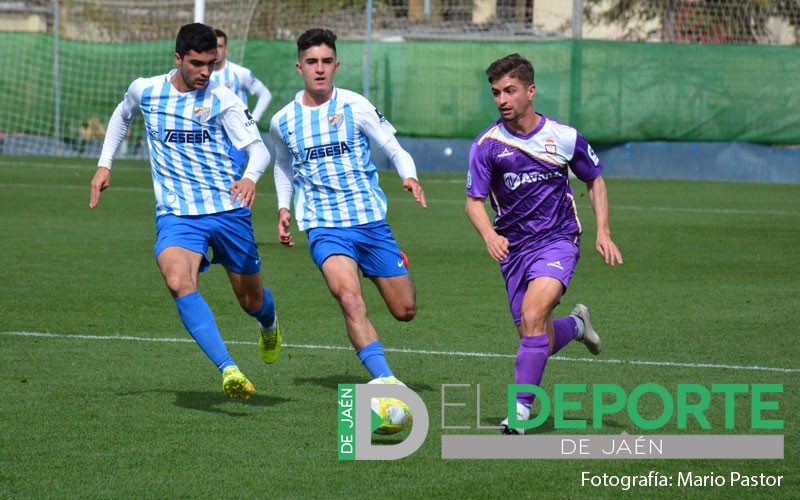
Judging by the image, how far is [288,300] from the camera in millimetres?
10969

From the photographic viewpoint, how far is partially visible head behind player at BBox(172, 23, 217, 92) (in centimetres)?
736

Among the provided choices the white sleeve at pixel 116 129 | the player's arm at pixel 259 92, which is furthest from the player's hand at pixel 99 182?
the player's arm at pixel 259 92

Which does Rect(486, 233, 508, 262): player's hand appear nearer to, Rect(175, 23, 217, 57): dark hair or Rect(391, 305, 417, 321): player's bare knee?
Rect(391, 305, 417, 321): player's bare knee

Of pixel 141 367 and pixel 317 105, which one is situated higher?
pixel 317 105

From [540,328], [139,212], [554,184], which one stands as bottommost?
[139,212]

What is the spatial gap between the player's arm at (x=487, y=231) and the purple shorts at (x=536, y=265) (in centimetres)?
21

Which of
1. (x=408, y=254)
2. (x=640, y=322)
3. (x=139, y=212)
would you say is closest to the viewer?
(x=640, y=322)

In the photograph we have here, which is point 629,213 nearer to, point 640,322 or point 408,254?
point 408,254

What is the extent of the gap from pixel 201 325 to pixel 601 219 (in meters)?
2.25

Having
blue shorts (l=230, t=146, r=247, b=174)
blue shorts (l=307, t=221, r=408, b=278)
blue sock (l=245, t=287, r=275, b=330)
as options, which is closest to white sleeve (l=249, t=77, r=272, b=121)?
blue shorts (l=230, t=146, r=247, b=174)

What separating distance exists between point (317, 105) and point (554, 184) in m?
1.47

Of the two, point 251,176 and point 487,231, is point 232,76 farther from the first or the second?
point 487,231

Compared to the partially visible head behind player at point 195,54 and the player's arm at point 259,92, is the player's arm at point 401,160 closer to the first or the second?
the partially visible head behind player at point 195,54

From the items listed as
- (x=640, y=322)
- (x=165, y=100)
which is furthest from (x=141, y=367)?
(x=640, y=322)
